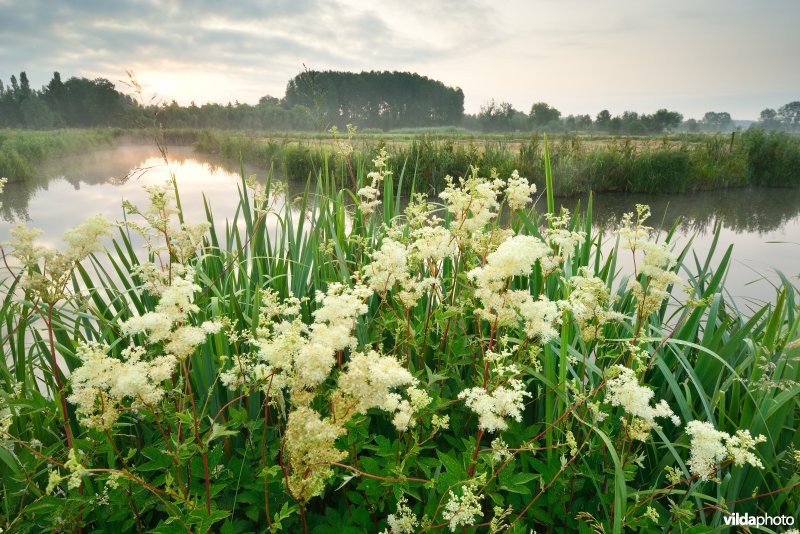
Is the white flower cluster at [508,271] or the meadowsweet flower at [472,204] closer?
the white flower cluster at [508,271]

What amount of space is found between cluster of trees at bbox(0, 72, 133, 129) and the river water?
1984 inches

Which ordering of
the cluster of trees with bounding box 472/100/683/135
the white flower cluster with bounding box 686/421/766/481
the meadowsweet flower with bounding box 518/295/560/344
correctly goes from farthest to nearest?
the cluster of trees with bounding box 472/100/683/135 → the meadowsweet flower with bounding box 518/295/560/344 → the white flower cluster with bounding box 686/421/766/481

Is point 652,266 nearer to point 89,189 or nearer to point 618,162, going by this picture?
point 618,162

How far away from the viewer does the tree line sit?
51781mm

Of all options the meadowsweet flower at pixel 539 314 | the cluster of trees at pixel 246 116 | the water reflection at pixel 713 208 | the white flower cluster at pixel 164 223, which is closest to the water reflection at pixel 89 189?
the white flower cluster at pixel 164 223

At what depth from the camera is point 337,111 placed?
5947cm

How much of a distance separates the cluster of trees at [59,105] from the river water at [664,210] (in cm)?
5040

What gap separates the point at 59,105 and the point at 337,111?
45.9 meters

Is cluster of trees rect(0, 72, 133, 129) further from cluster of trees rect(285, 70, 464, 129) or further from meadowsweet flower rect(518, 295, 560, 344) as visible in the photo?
meadowsweet flower rect(518, 295, 560, 344)

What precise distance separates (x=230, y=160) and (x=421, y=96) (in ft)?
334

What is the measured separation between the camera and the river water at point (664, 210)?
9609 millimetres

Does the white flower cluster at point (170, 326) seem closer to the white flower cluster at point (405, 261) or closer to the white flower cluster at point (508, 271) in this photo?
the white flower cluster at point (405, 261)

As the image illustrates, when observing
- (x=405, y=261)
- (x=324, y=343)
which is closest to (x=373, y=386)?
(x=324, y=343)

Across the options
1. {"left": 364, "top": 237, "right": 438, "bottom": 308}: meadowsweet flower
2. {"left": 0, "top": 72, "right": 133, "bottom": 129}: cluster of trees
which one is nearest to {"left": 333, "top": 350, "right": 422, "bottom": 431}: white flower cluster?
{"left": 364, "top": 237, "right": 438, "bottom": 308}: meadowsweet flower
